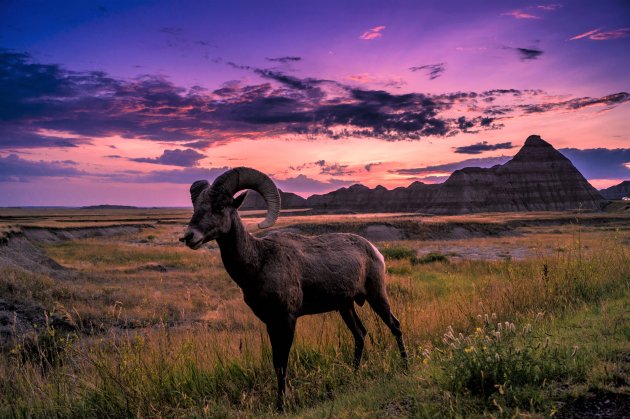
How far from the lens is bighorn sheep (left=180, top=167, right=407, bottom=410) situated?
530 centimetres

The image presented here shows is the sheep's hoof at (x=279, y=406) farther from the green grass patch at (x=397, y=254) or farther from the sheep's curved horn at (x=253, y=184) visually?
the green grass patch at (x=397, y=254)

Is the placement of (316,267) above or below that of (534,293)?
above

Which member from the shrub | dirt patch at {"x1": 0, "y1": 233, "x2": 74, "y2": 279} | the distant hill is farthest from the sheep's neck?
the distant hill

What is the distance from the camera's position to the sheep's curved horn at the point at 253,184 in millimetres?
5488

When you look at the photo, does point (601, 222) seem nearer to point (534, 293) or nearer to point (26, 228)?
point (534, 293)

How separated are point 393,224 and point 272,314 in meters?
45.5

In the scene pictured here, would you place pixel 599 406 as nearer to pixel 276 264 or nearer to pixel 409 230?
pixel 276 264

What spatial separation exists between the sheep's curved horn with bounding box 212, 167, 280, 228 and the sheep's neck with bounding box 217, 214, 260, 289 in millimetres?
315

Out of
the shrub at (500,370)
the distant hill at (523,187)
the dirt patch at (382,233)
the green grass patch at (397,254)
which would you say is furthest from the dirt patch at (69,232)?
the distant hill at (523,187)

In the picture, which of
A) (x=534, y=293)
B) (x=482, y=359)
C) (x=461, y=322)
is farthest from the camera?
(x=534, y=293)

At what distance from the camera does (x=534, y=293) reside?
852 cm

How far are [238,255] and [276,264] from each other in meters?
0.55

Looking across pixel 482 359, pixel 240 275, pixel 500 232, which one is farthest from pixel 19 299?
pixel 500 232

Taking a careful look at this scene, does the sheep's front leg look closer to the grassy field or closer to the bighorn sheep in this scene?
the bighorn sheep
